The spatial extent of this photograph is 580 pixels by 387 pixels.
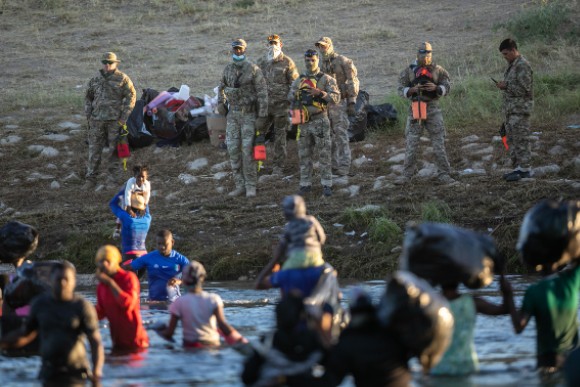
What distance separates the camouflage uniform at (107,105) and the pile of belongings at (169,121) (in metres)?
1.64

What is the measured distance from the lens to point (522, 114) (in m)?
16.3

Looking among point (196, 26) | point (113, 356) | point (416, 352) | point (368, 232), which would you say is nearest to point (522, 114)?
point (368, 232)

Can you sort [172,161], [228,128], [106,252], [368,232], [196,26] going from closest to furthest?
[106,252], [368,232], [228,128], [172,161], [196,26]

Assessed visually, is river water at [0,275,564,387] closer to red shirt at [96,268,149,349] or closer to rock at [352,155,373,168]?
red shirt at [96,268,149,349]

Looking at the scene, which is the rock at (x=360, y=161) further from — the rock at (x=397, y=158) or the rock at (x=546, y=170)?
the rock at (x=546, y=170)

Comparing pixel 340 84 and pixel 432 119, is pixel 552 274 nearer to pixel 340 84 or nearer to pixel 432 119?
pixel 432 119

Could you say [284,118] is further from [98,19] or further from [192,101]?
[98,19]

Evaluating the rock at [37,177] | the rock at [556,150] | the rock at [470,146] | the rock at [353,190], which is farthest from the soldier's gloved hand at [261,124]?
the rock at [37,177]

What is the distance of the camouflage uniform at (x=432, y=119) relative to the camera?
54.2 ft

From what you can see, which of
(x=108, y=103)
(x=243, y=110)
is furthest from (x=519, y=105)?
(x=108, y=103)

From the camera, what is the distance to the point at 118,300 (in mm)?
9711

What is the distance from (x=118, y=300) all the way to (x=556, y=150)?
1001 cm

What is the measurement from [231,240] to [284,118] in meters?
2.78

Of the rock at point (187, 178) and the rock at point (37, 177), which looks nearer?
the rock at point (187, 178)
